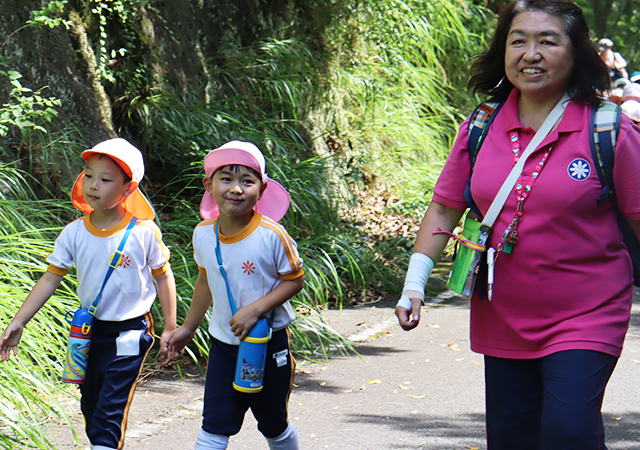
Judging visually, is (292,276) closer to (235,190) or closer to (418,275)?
(235,190)

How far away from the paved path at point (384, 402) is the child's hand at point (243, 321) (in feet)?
4.25

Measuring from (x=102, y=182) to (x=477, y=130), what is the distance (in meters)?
1.57

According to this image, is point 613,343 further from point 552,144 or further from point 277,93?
point 277,93

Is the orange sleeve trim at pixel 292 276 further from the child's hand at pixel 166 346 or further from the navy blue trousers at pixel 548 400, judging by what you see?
the navy blue trousers at pixel 548 400

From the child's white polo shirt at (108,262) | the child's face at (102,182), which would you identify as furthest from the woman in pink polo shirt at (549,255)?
the child's face at (102,182)

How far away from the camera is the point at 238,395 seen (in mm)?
2865

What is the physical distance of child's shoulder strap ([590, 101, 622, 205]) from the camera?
7.66 feet

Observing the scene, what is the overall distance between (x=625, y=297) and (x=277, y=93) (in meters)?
5.90

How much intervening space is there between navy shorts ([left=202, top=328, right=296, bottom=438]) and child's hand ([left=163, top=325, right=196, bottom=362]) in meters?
0.15

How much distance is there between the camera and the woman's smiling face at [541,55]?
8.03 ft

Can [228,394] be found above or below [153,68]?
below

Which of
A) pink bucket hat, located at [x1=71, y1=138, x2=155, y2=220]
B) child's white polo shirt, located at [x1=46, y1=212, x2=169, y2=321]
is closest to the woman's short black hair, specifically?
pink bucket hat, located at [x1=71, y1=138, x2=155, y2=220]

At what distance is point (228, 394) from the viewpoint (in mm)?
2850

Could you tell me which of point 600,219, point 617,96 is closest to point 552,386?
point 600,219
